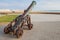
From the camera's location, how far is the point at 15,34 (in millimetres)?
10766

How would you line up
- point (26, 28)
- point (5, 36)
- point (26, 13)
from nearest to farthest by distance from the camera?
point (5, 36) → point (26, 13) → point (26, 28)

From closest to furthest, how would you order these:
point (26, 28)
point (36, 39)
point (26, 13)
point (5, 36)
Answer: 1. point (36, 39)
2. point (5, 36)
3. point (26, 13)
4. point (26, 28)

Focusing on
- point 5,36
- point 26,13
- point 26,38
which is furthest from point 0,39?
point 26,13

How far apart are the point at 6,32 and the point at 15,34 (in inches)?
54.0

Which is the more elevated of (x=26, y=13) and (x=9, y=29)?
(x=26, y=13)

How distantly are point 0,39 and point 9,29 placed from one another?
1314mm

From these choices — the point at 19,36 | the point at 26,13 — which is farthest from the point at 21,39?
the point at 26,13

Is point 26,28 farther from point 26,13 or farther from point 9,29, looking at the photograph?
point 9,29

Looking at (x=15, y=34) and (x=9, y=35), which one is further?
(x=9, y=35)

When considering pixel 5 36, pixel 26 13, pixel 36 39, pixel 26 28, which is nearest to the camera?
pixel 36 39

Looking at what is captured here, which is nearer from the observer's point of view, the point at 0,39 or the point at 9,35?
the point at 0,39

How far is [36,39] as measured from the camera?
10.4 metres

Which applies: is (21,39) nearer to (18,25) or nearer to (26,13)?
(18,25)

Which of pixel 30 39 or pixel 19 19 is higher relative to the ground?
pixel 19 19
